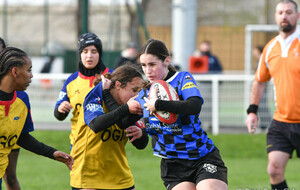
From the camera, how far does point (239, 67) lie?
3042 centimetres

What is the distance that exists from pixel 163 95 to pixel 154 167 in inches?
225

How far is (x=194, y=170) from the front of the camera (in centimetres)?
457

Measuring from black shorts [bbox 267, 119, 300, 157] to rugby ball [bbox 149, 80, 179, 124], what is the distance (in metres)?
2.34

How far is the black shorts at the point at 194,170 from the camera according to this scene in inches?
177

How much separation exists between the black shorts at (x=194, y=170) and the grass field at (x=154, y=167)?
3.41 m

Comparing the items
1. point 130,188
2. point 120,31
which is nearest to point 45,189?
point 130,188

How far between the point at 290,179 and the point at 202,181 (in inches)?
184

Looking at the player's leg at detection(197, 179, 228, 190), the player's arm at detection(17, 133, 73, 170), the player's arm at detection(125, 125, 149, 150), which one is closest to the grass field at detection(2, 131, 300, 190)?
the player's arm at detection(17, 133, 73, 170)

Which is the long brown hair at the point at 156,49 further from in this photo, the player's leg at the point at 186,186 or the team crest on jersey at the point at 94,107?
the player's leg at the point at 186,186

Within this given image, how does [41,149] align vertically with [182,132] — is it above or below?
below

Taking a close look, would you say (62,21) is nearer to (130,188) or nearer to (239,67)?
(239,67)

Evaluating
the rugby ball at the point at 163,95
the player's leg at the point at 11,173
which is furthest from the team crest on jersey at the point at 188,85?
the player's leg at the point at 11,173

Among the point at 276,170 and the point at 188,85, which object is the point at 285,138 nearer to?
the point at 276,170

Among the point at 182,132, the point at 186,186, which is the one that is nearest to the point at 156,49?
the point at 182,132
